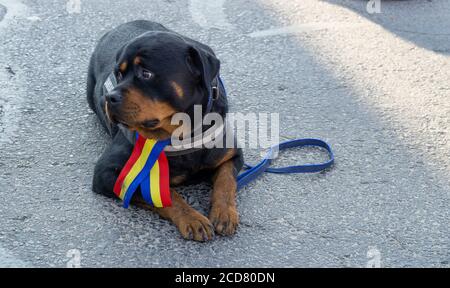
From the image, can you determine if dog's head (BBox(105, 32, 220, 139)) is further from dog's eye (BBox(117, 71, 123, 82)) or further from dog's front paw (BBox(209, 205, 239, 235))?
dog's front paw (BBox(209, 205, 239, 235))

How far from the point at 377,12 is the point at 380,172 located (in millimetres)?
2379

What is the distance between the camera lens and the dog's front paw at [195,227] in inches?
139

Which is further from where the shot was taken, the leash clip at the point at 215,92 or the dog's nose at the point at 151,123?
the leash clip at the point at 215,92

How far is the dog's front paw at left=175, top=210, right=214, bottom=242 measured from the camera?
354 centimetres

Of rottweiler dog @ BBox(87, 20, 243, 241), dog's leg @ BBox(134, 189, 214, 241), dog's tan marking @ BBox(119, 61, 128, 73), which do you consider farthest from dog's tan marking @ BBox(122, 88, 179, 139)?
dog's leg @ BBox(134, 189, 214, 241)

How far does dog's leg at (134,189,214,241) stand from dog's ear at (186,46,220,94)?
547mm

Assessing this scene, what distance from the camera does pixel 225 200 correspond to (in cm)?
374

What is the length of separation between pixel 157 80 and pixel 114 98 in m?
Answer: 0.21

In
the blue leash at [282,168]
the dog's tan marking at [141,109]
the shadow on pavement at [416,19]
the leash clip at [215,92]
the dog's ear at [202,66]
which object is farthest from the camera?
the shadow on pavement at [416,19]

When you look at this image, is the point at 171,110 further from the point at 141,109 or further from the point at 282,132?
the point at 282,132

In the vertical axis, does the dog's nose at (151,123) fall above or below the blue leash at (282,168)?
above

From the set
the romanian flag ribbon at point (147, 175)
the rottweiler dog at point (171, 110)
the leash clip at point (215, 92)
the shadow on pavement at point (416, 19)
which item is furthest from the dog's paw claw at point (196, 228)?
the shadow on pavement at point (416, 19)

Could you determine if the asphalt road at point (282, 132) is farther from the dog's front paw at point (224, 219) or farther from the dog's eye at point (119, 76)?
the dog's eye at point (119, 76)
